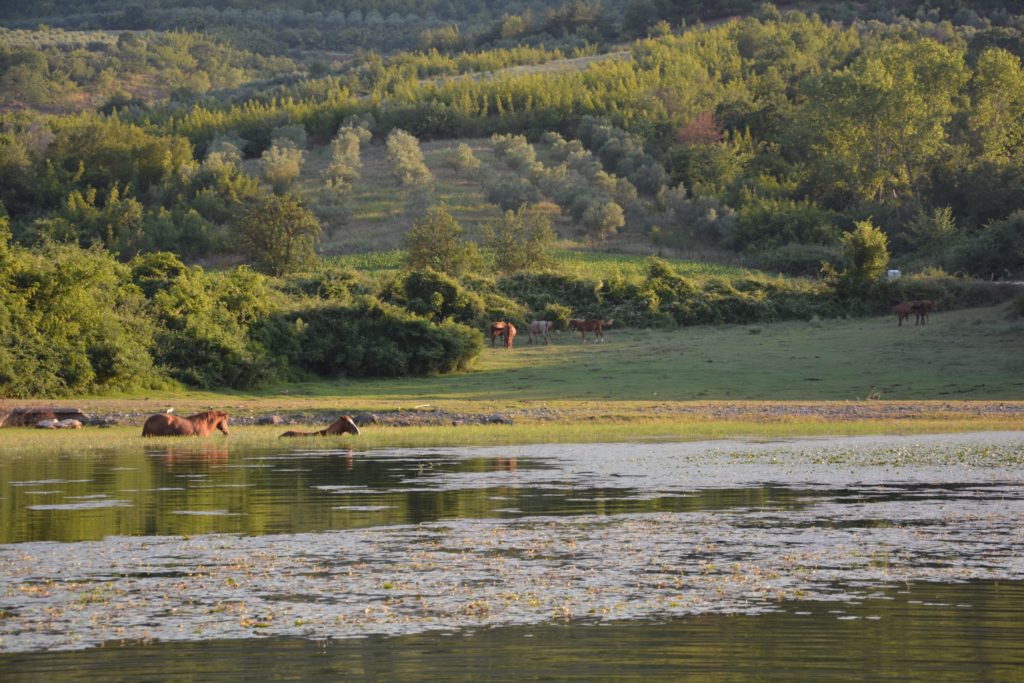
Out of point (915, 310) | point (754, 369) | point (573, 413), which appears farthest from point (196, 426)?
point (915, 310)

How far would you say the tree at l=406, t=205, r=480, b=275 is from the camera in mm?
62656

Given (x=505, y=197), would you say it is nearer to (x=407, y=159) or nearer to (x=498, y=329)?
(x=407, y=159)

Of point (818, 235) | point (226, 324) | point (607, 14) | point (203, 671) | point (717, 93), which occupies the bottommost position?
point (203, 671)

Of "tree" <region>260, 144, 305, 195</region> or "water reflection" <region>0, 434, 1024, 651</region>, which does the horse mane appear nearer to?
"water reflection" <region>0, 434, 1024, 651</region>

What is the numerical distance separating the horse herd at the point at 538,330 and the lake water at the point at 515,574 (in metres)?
27.5

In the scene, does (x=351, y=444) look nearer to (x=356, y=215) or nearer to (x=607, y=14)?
(x=356, y=215)

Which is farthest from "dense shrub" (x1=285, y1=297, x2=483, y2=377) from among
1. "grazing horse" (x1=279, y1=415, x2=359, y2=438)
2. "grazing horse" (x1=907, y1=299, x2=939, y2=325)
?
"grazing horse" (x1=907, y1=299, x2=939, y2=325)

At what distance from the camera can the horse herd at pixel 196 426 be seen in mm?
28297

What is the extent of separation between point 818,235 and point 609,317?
30104 mm

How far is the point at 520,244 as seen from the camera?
67812mm

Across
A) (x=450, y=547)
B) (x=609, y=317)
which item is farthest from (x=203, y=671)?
(x=609, y=317)

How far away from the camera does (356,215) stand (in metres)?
85.9

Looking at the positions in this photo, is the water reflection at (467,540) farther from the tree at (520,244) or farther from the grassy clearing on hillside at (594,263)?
the grassy clearing on hillside at (594,263)

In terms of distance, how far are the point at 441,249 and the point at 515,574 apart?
50188 mm
